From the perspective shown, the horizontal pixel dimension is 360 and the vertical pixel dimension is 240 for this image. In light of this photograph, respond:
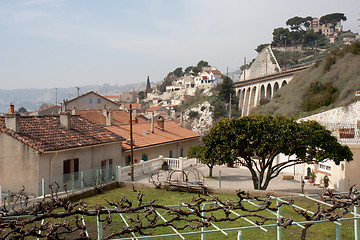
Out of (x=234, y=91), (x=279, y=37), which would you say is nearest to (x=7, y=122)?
(x=234, y=91)

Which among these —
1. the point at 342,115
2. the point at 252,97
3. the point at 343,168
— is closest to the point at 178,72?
the point at 252,97

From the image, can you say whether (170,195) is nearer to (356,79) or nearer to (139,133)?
(139,133)

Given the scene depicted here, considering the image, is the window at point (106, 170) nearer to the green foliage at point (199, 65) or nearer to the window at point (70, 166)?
the window at point (70, 166)

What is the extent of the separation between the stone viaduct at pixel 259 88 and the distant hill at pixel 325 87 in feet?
36.2

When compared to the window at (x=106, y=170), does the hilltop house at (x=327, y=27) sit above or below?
above

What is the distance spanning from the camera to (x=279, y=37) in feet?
424

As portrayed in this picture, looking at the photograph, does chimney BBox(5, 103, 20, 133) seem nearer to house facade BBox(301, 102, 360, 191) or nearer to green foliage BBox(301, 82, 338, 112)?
house facade BBox(301, 102, 360, 191)

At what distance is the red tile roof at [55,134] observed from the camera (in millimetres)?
21000

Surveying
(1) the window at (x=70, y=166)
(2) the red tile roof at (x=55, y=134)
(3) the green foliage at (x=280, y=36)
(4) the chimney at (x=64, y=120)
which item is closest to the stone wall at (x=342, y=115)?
(2) the red tile roof at (x=55, y=134)

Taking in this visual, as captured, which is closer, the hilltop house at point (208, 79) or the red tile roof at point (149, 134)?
the red tile roof at point (149, 134)

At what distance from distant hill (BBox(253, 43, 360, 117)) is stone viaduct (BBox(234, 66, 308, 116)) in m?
11.0

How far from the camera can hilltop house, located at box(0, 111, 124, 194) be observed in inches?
812

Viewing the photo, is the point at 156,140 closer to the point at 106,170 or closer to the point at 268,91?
the point at 106,170

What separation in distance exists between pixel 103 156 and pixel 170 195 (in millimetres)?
7341
